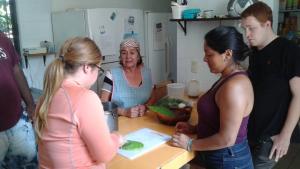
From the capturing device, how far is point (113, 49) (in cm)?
316

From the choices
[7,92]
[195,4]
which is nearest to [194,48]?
[195,4]

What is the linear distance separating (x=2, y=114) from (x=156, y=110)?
3.04 ft

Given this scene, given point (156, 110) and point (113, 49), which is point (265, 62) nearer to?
point (156, 110)

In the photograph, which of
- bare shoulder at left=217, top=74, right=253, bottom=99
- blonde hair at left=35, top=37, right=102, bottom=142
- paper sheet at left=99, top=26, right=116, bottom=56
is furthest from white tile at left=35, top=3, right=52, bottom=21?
bare shoulder at left=217, top=74, right=253, bottom=99

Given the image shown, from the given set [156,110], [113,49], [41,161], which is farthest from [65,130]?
[113,49]

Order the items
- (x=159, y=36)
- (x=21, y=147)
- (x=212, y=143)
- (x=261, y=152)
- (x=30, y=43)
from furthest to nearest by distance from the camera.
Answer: (x=159, y=36)
(x=30, y=43)
(x=21, y=147)
(x=261, y=152)
(x=212, y=143)

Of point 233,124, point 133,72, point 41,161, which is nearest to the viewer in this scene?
point 41,161

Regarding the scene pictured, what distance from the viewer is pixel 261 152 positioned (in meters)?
1.49

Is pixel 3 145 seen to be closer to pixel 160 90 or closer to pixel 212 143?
pixel 212 143

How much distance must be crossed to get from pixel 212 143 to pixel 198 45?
4.57 ft

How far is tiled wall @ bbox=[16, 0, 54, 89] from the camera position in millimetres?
2887

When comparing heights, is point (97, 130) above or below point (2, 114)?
above

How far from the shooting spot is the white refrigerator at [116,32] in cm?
290

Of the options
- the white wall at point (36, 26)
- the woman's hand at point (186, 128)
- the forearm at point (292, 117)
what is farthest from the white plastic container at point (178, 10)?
the white wall at point (36, 26)
